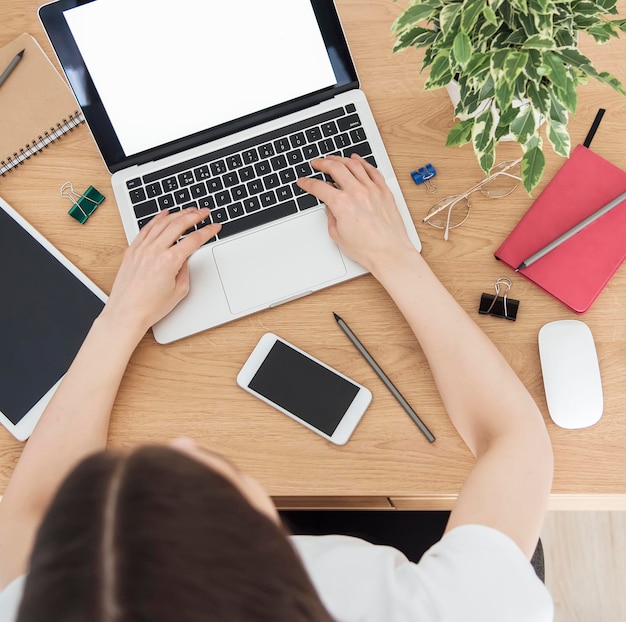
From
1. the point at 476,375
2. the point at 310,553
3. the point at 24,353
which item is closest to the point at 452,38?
the point at 476,375

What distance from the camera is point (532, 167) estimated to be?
0.69 meters

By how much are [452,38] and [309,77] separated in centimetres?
25

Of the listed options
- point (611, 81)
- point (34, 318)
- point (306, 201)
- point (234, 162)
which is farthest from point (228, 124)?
point (611, 81)

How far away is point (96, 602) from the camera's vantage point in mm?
410

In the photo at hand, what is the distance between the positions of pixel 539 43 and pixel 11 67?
0.78 meters

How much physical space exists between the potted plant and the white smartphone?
33 centimetres

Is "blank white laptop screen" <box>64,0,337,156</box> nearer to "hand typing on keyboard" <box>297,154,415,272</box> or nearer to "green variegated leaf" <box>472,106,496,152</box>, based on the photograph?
"hand typing on keyboard" <box>297,154,415,272</box>

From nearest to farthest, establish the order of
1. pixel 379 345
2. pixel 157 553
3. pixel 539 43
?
pixel 157 553, pixel 539 43, pixel 379 345

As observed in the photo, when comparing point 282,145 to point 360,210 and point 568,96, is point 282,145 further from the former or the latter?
point 568,96

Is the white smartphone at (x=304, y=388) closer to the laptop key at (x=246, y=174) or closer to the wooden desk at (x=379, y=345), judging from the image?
the wooden desk at (x=379, y=345)

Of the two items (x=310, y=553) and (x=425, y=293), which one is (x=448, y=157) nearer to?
(x=425, y=293)

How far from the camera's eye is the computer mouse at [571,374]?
29.8 inches

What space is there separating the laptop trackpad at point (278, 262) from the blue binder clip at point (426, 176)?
14 cm

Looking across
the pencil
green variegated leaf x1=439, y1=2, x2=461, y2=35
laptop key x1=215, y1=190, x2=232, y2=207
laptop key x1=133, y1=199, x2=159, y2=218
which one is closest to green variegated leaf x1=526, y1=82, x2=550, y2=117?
green variegated leaf x1=439, y1=2, x2=461, y2=35
